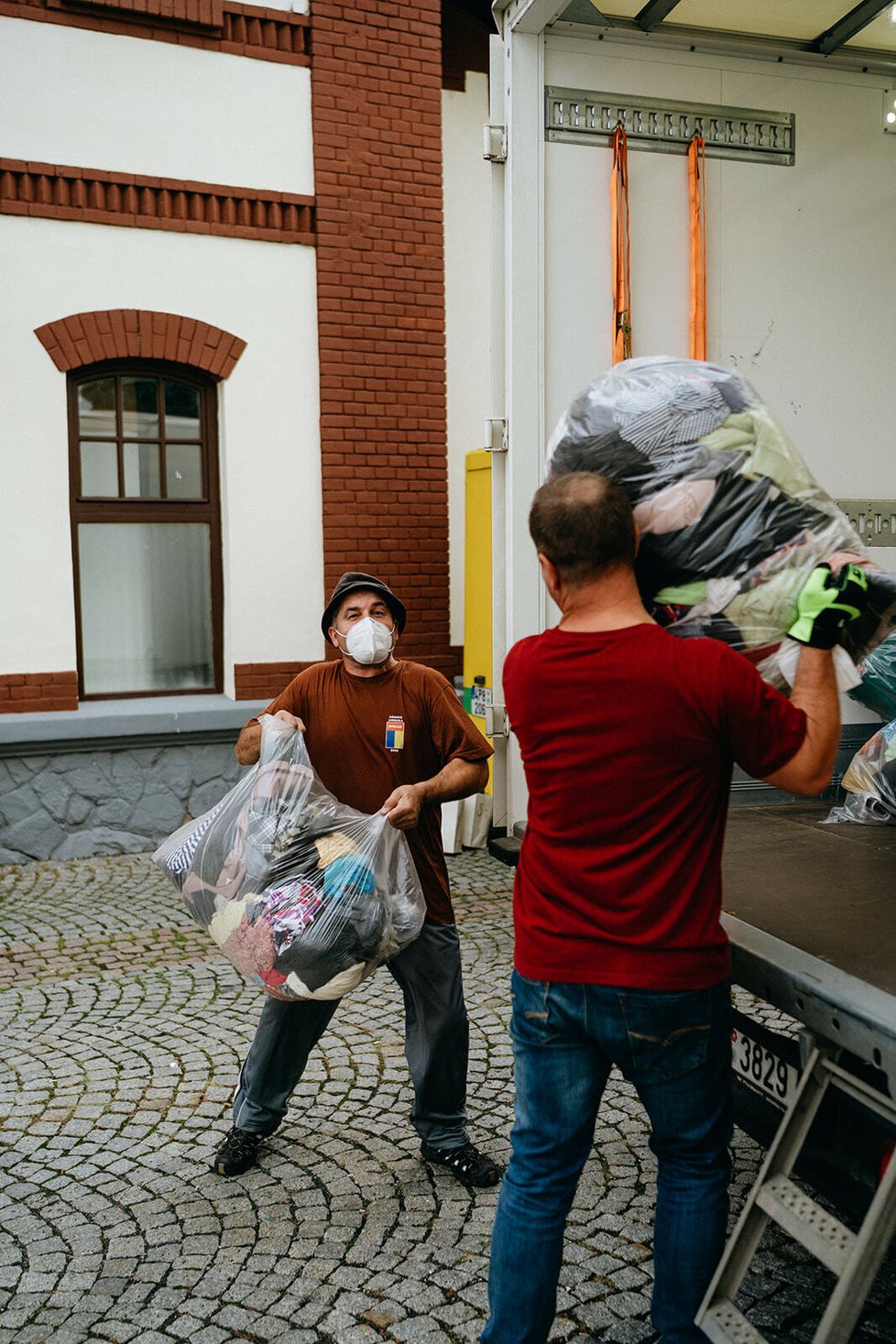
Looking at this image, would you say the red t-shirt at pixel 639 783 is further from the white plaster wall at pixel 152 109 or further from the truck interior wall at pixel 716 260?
the white plaster wall at pixel 152 109

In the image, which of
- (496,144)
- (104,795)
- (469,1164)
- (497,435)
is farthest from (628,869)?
(104,795)

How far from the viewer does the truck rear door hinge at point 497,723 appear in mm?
4867

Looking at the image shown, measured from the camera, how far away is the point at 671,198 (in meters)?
4.17

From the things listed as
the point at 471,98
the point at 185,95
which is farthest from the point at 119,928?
the point at 471,98

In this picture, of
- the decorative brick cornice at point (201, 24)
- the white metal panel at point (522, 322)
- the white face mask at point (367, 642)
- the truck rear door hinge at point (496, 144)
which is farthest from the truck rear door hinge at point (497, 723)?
the decorative brick cornice at point (201, 24)

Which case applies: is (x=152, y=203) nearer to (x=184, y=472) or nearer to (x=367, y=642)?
(x=184, y=472)

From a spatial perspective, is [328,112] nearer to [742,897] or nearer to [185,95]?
[185,95]

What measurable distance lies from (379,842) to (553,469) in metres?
1.19

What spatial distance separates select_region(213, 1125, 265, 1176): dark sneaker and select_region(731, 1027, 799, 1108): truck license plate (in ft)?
4.72

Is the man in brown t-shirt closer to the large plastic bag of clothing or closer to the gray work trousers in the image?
the gray work trousers

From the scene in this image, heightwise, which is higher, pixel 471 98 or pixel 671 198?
pixel 471 98

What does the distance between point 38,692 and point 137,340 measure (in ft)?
7.44

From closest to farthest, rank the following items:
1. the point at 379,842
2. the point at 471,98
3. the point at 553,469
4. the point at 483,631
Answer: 1. the point at 553,469
2. the point at 379,842
3. the point at 483,631
4. the point at 471,98

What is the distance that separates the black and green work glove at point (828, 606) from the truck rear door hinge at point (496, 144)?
9.22ft
